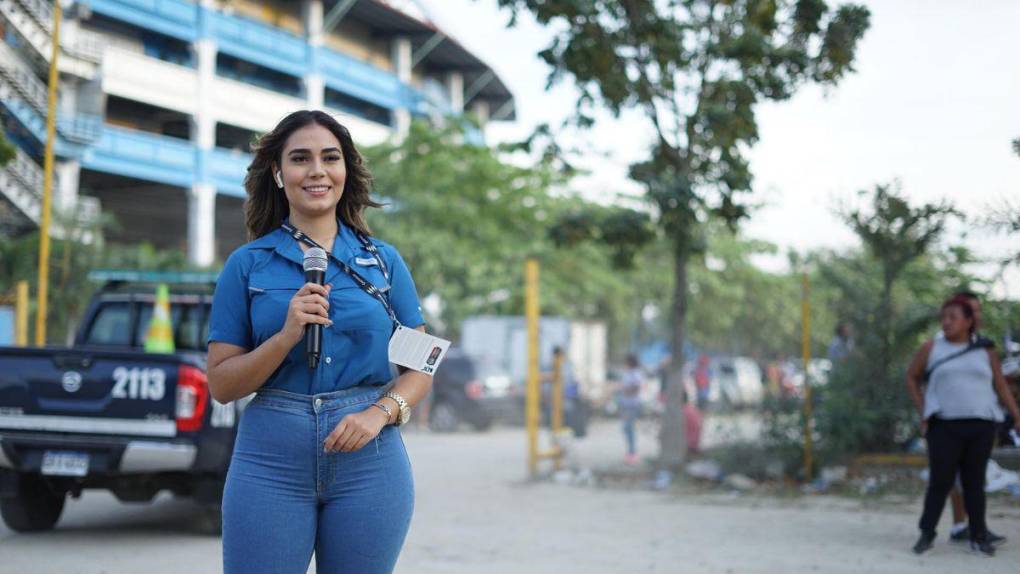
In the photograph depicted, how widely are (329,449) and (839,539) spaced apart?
6539mm

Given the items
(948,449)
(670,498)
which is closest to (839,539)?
(948,449)

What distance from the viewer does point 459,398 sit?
2370 cm

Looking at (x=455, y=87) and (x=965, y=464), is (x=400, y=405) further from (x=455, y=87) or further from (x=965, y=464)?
(x=455, y=87)

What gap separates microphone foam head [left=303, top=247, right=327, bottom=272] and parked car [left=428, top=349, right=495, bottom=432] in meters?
20.7

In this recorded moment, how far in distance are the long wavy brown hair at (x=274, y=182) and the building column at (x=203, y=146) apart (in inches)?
1368

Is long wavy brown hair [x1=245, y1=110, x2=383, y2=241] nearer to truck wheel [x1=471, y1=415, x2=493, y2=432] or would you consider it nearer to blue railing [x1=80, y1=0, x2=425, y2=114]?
truck wheel [x1=471, y1=415, x2=493, y2=432]

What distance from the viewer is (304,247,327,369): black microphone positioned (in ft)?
9.05

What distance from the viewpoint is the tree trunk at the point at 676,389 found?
12883 mm

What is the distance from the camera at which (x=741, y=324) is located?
164 feet

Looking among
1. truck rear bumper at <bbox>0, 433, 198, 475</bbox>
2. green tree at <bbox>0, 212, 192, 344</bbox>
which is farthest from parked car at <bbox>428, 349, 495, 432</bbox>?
truck rear bumper at <bbox>0, 433, 198, 475</bbox>

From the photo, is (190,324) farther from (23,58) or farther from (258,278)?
(23,58)

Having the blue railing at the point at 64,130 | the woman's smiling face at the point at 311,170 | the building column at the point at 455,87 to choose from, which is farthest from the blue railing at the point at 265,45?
the woman's smiling face at the point at 311,170

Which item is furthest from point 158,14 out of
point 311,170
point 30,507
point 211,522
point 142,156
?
point 311,170

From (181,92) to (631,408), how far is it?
2543 cm
